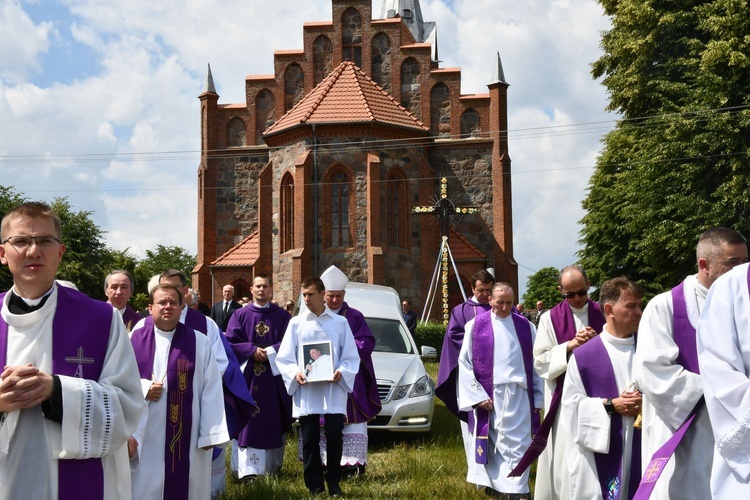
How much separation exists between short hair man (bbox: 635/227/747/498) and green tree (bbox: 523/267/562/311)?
90775 mm

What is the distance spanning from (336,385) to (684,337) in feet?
13.5

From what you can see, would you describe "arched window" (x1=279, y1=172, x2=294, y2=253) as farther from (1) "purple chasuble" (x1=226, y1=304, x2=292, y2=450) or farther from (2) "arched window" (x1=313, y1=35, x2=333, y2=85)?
(1) "purple chasuble" (x1=226, y1=304, x2=292, y2=450)

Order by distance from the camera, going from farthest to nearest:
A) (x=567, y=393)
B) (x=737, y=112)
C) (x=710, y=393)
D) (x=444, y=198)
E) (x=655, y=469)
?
(x=444, y=198), (x=737, y=112), (x=567, y=393), (x=655, y=469), (x=710, y=393)

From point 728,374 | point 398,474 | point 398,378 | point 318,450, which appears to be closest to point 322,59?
point 398,378

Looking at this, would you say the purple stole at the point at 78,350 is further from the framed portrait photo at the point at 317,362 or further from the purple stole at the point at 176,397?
the framed portrait photo at the point at 317,362

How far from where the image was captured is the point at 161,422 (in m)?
6.12

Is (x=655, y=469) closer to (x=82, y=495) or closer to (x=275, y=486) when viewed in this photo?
(x=82, y=495)

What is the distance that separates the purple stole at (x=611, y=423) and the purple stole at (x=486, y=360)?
254cm

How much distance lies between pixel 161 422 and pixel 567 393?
2.88 metres

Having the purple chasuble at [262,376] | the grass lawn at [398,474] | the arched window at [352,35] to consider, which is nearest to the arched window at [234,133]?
the arched window at [352,35]

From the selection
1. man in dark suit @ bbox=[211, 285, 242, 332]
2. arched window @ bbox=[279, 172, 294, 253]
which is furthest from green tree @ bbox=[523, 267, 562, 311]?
man in dark suit @ bbox=[211, 285, 242, 332]

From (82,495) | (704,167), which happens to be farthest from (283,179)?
(82,495)

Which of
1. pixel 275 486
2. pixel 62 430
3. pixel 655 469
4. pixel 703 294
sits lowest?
pixel 275 486

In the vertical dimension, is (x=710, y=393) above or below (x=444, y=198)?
below
